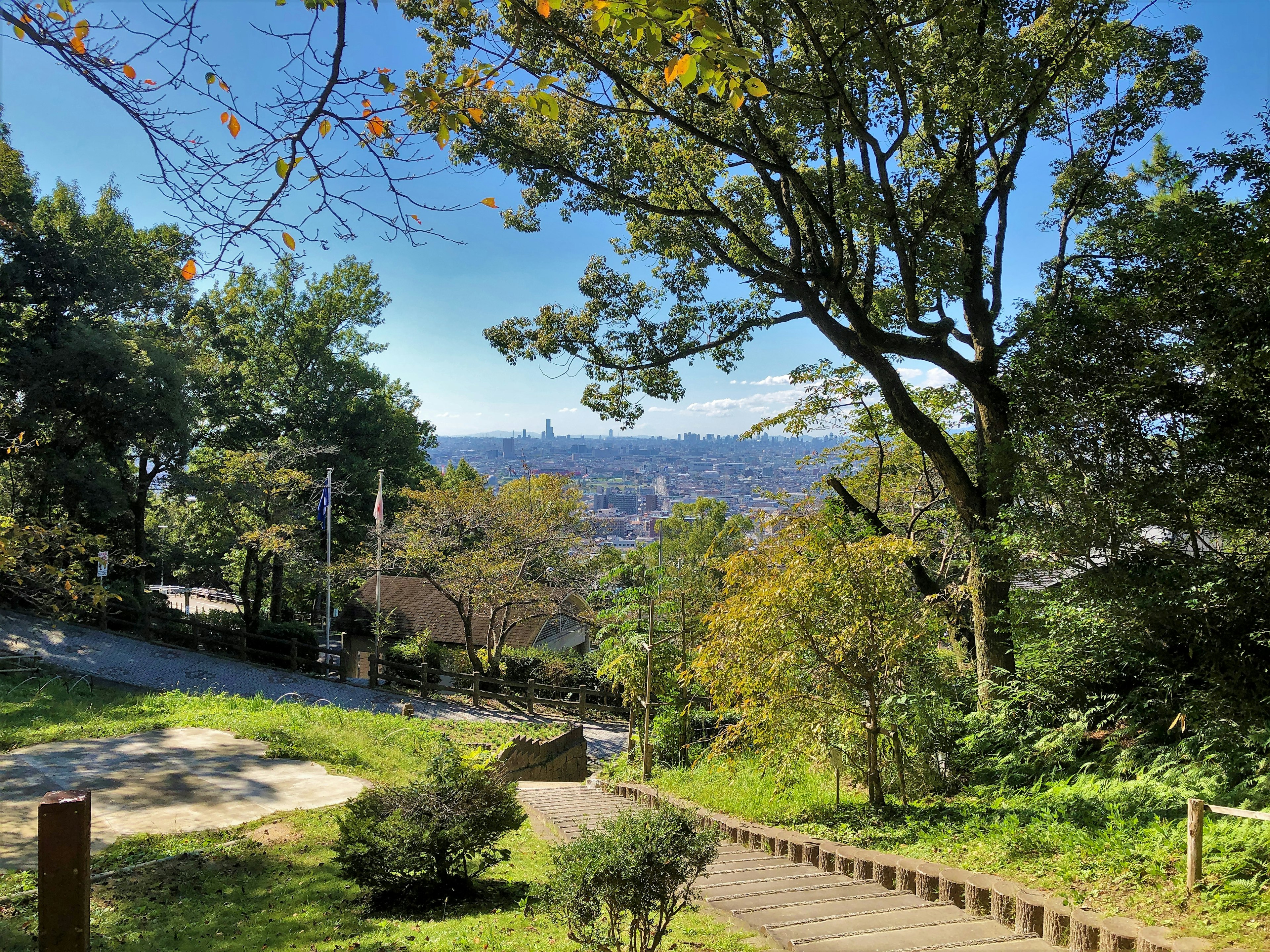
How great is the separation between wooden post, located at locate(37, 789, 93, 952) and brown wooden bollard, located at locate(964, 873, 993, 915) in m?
4.82

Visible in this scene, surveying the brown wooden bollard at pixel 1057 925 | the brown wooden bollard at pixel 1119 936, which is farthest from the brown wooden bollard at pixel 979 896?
the brown wooden bollard at pixel 1119 936

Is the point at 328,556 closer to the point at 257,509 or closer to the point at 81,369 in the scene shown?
the point at 257,509

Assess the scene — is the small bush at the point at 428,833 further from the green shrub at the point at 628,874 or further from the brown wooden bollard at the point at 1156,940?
the brown wooden bollard at the point at 1156,940

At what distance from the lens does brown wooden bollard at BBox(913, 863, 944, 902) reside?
5160mm

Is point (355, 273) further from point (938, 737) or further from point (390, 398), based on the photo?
point (938, 737)

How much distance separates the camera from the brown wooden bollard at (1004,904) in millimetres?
4566

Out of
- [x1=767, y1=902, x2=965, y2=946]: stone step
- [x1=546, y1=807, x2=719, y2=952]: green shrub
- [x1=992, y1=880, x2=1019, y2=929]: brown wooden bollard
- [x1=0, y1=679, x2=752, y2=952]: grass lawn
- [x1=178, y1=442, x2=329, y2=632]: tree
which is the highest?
[x1=178, y1=442, x2=329, y2=632]: tree

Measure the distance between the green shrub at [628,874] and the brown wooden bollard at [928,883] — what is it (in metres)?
2.06

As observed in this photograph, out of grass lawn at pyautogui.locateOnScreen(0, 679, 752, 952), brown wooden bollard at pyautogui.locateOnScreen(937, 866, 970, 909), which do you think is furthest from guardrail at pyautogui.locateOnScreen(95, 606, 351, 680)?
brown wooden bollard at pyautogui.locateOnScreen(937, 866, 970, 909)

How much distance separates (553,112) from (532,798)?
9149mm

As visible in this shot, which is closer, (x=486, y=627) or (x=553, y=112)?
(x=553, y=112)

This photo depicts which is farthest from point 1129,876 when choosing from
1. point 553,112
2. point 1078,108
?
point 1078,108

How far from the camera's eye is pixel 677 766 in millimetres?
11836

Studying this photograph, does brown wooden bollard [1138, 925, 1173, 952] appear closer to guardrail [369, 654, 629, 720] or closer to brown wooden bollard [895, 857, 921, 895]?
brown wooden bollard [895, 857, 921, 895]
